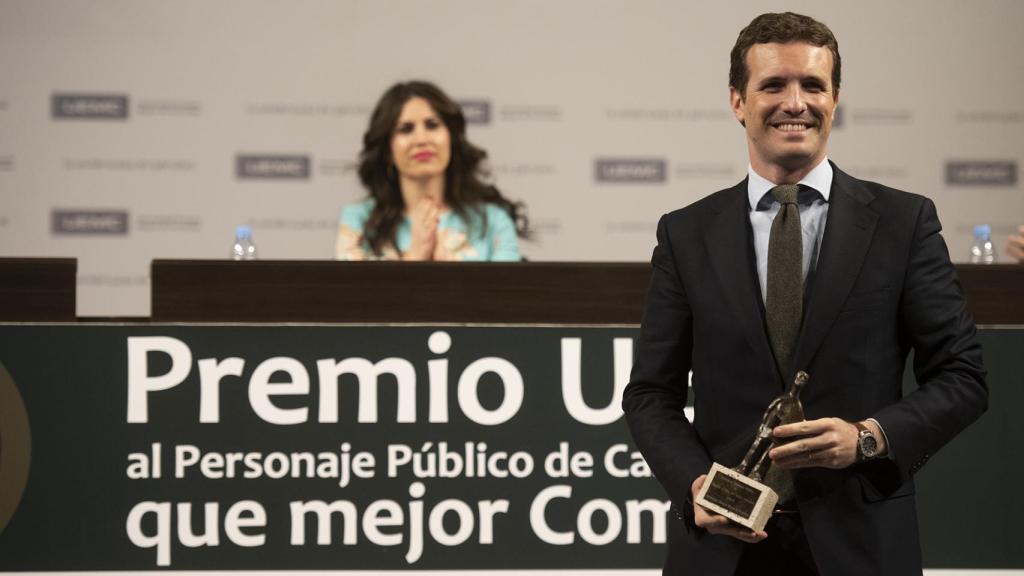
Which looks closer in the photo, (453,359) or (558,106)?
(453,359)

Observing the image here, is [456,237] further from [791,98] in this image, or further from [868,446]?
[868,446]

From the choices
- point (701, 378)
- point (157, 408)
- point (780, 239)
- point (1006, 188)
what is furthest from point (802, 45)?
point (1006, 188)

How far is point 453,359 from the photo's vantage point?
117 inches

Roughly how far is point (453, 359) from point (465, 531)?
1.47ft

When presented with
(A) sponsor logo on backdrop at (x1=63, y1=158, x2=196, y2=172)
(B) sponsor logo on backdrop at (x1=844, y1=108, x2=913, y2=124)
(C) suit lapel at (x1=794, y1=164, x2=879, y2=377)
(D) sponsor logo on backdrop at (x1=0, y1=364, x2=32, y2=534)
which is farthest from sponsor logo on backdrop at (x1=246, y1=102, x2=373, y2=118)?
(C) suit lapel at (x1=794, y1=164, x2=879, y2=377)

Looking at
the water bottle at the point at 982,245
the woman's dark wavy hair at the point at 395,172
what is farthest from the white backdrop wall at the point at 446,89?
the water bottle at the point at 982,245

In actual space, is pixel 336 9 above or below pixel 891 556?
above

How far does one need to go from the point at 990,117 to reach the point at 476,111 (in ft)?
9.88

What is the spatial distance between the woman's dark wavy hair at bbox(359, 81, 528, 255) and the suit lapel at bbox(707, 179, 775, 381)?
3.32m

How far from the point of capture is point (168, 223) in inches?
255

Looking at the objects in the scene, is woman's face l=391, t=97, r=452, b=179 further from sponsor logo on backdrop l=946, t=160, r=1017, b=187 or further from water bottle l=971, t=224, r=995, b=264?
sponsor logo on backdrop l=946, t=160, r=1017, b=187

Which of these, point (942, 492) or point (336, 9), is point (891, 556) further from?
point (336, 9)

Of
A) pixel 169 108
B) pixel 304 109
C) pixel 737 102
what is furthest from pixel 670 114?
pixel 737 102

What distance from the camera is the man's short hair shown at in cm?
147
